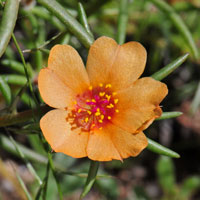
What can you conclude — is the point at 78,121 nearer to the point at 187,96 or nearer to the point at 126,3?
the point at 126,3

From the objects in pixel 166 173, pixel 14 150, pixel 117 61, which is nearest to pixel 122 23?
pixel 117 61

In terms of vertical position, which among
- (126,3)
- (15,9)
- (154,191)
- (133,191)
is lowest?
(154,191)

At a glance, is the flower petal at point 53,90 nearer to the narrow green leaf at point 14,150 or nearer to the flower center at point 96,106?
the flower center at point 96,106

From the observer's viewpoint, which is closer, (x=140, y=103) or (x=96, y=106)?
(x=140, y=103)

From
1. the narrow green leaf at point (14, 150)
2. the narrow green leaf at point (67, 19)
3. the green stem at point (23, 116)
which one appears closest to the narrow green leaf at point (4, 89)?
the green stem at point (23, 116)

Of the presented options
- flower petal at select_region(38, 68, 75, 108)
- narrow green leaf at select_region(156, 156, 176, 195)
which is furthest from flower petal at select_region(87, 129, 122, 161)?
narrow green leaf at select_region(156, 156, 176, 195)

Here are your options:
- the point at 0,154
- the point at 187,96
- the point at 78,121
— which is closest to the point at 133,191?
the point at 187,96

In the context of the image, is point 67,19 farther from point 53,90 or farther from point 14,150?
point 14,150
